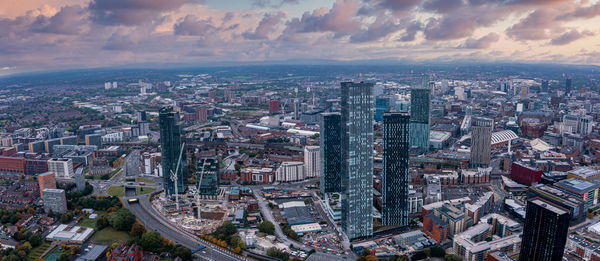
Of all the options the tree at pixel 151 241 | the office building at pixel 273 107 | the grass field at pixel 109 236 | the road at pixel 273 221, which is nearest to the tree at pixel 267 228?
the road at pixel 273 221

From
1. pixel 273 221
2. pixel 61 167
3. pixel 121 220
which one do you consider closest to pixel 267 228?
pixel 273 221

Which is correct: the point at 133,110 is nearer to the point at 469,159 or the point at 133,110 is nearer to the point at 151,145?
the point at 151,145

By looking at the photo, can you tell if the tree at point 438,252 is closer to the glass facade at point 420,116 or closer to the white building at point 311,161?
the white building at point 311,161

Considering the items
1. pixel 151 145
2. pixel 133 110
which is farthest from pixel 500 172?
pixel 133 110

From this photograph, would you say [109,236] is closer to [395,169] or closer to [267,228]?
[267,228]

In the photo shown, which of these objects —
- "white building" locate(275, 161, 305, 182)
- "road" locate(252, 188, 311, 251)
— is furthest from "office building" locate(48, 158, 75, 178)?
"white building" locate(275, 161, 305, 182)

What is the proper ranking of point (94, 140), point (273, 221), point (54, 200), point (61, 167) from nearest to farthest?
point (273, 221), point (54, 200), point (61, 167), point (94, 140)

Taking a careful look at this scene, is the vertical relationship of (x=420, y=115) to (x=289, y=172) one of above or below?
above
